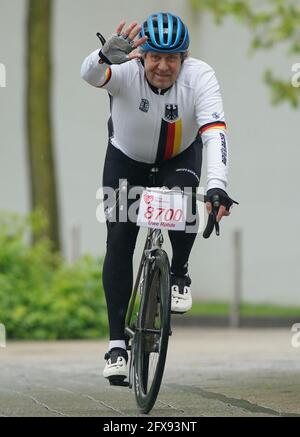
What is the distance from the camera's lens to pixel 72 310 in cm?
1384

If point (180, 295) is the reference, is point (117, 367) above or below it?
below

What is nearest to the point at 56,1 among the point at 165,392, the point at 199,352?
the point at 199,352

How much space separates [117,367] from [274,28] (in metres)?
11.4

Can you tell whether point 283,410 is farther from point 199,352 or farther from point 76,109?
point 76,109

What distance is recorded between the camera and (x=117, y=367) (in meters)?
7.28

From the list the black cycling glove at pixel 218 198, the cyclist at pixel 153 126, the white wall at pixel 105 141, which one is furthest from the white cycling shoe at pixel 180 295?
the white wall at pixel 105 141

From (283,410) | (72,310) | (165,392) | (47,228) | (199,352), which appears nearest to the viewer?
(283,410)

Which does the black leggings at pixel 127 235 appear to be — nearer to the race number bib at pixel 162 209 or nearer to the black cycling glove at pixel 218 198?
the race number bib at pixel 162 209

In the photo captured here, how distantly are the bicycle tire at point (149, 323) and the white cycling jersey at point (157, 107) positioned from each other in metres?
0.58

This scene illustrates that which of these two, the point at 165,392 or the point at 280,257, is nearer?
the point at 165,392

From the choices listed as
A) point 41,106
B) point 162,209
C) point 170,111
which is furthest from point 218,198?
point 41,106

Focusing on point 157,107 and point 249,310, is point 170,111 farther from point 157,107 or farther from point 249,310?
point 249,310

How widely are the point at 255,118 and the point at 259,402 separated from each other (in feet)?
43.4

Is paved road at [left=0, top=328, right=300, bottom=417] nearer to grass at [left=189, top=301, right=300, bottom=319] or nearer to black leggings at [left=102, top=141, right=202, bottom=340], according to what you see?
black leggings at [left=102, top=141, right=202, bottom=340]
